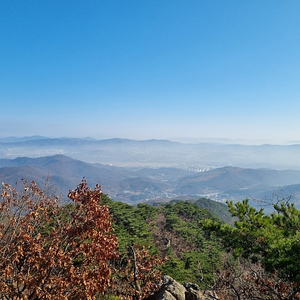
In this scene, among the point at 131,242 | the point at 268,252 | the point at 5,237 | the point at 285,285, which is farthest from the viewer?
the point at 131,242

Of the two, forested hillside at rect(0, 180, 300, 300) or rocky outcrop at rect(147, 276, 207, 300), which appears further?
rocky outcrop at rect(147, 276, 207, 300)

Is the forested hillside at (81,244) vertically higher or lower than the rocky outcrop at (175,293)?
higher

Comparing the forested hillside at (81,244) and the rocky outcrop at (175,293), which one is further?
the rocky outcrop at (175,293)

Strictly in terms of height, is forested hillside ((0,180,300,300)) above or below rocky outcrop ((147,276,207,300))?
above

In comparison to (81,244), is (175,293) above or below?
below

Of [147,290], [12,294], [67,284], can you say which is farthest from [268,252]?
[12,294]

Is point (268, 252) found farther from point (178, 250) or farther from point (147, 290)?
point (178, 250)

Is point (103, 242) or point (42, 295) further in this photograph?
point (103, 242)

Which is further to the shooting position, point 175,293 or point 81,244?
point 175,293

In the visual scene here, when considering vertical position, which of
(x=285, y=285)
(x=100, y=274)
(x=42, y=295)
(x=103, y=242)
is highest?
(x=103, y=242)

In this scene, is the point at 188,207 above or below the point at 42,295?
below

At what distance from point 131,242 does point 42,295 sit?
1515 centimetres

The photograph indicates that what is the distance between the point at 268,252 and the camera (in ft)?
18.8

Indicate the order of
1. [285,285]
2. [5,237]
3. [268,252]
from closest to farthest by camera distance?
[5,237], [268,252], [285,285]
